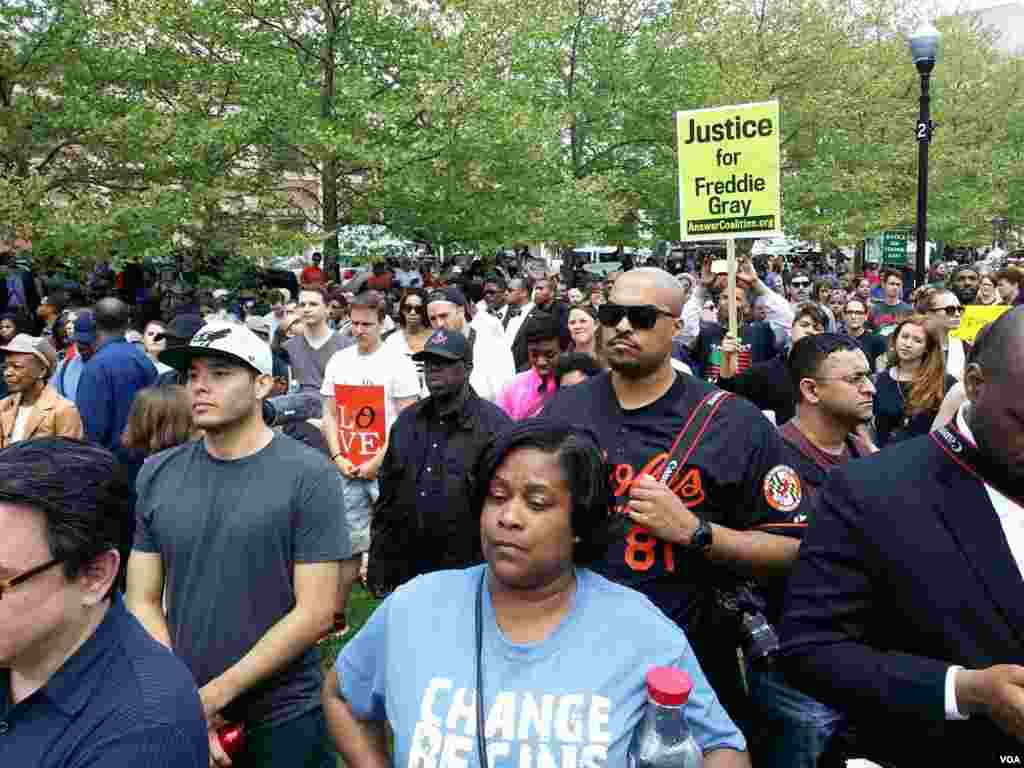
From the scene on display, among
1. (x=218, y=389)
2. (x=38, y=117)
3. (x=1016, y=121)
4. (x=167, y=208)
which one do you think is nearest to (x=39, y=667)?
(x=218, y=389)

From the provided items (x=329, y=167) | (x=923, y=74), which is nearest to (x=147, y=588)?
(x=923, y=74)

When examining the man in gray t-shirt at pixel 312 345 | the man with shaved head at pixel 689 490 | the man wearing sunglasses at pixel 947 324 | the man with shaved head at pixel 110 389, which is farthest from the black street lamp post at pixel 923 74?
the man with shaved head at pixel 689 490

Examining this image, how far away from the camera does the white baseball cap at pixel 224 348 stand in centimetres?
312

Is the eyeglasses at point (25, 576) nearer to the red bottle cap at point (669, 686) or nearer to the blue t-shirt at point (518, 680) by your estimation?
the blue t-shirt at point (518, 680)

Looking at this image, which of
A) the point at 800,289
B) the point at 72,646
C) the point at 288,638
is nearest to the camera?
the point at 72,646

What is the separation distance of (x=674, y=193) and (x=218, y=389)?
65.3 feet

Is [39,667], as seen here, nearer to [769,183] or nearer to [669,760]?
[669,760]

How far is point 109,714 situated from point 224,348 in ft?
5.08

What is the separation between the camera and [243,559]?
2.97 metres

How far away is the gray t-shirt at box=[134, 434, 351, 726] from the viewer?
297cm

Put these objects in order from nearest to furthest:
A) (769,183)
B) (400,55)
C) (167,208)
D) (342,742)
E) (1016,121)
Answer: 1. (342,742)
2. (769,183)
3. (167,208)
4. (400,55)
5. (1016,121)

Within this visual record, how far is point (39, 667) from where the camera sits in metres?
1.86

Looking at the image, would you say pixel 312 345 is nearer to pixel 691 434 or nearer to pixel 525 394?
pixel 525 394

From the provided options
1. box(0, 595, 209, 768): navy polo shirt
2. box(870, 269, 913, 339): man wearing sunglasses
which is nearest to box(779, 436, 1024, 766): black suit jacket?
box(0, 595, 209, 768): navy polo shirt
